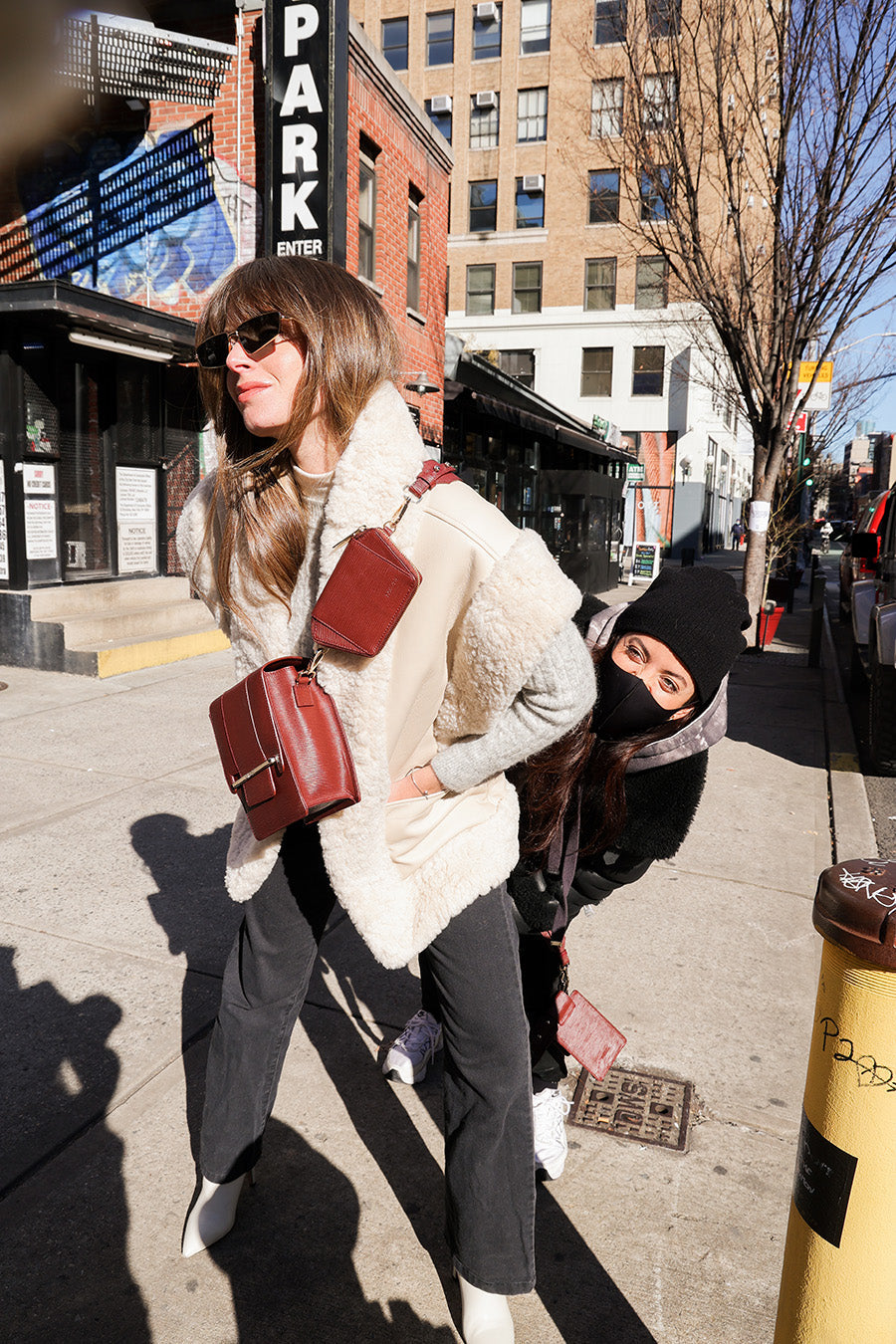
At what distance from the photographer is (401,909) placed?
1781mm

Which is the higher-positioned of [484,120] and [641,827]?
[484,120]

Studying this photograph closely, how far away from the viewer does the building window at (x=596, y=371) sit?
32.6 metres

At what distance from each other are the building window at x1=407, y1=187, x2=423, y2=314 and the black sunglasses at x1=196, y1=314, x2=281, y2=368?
13600 mm

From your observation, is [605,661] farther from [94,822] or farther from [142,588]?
[142,588]

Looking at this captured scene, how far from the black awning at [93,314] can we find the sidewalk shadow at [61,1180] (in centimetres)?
659

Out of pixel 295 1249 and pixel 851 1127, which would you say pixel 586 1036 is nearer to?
pixel 295 1249

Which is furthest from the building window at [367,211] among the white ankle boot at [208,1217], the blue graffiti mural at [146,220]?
the white ankle boot at [208,1217]

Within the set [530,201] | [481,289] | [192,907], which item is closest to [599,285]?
[530,201]

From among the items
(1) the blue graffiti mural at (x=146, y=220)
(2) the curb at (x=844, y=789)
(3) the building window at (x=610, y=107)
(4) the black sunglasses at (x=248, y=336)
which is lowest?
(2) the curb at (x=844, y=789)

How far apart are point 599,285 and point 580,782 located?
33327 mm

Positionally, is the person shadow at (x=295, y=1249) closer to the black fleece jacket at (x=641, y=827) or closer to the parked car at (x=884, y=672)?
the black fleece jacket at (x=641, y=827)

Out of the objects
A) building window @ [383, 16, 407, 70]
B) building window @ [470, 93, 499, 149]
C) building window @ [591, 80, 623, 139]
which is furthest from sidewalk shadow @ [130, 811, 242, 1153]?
building window @ [383, 16, 407, 70]

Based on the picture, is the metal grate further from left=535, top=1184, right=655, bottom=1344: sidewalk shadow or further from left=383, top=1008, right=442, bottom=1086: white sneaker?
left=535, top=1184, right=655, bottom=1344: sidewalk shadow

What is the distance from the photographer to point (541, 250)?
108 ft
